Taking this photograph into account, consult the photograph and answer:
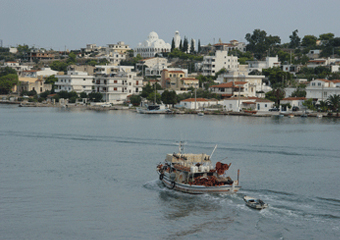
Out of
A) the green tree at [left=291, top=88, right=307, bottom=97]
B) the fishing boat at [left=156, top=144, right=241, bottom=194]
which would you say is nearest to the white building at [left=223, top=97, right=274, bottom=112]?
the green tree at [left=291, top=88, right=307, bottom=97]

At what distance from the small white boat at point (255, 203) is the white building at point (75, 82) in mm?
65968

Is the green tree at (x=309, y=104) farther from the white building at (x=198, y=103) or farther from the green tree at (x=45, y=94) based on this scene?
Answer: the green tree at (x=45, y=94)

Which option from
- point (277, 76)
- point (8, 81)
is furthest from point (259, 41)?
point (8, 81)

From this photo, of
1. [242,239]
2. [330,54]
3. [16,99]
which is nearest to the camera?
[242,239]

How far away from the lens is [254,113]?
210ft

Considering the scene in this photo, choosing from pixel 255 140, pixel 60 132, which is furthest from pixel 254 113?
pixel 60 132

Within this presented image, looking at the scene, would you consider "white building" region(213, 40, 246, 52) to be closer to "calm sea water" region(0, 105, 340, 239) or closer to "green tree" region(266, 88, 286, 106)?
"green tree" region(266, 88, 286, 106)

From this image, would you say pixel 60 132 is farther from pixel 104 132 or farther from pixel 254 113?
pixel 254 113

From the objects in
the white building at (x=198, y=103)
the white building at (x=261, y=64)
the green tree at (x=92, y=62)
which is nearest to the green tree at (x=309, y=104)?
the white building at (x=198, y=103)

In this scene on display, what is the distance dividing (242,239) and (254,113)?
161 feet

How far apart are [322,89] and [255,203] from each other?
159 ft

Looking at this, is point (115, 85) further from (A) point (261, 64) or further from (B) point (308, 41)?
(B) point (308, 41)

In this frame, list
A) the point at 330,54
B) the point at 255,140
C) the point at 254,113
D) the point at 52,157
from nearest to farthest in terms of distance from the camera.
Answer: the point at 52,157 → the point at 255,140 → the point at 254,113 → the point at 330,54

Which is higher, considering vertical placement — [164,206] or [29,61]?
[29,61]
